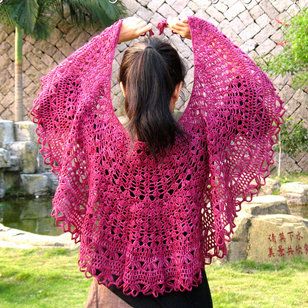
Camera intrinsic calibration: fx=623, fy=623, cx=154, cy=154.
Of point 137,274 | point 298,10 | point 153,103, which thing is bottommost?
point 137,274

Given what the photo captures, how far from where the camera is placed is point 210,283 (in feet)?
12.2

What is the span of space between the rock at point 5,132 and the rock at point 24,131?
111 millimetres

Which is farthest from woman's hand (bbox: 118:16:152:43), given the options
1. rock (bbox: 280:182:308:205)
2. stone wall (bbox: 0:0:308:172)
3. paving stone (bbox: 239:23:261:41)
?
paving stone (bbox: 239:23:261:41)

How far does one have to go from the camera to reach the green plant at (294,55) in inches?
323

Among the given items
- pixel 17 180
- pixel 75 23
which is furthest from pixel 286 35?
pixel 17 180

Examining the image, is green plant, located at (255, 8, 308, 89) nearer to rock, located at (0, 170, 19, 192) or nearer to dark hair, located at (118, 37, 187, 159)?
rock, located at (0, 170, 19, 192)

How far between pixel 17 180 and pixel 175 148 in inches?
272

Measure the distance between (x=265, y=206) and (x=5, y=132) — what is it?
4.70 meters

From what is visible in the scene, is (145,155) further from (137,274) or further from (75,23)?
(75,23)

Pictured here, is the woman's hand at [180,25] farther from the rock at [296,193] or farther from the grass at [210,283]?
the rock at [296,193]

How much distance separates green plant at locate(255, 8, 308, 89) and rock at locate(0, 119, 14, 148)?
12.2 feet

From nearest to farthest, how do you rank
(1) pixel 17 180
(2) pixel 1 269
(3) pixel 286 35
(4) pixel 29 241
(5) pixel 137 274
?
(5) pixel 137 274, (2) pixel 1 269, (4) pixel 29 241, (1) pixel 17 180, (3) pixel 286 35

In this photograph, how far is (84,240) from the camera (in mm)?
1675

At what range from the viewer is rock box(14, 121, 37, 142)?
843 cm
